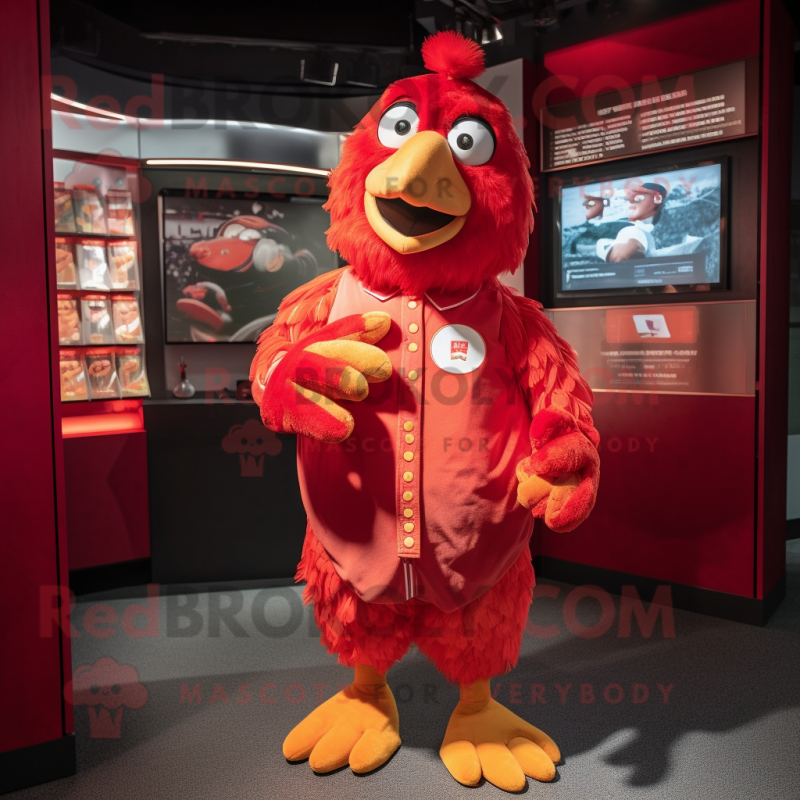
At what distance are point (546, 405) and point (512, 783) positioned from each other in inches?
36.2

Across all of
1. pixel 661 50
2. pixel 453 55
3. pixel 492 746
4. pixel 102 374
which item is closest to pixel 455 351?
pixel 453 55

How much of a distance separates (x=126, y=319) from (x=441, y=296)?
240 cm

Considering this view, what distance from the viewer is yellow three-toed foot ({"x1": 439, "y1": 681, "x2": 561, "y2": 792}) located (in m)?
1.68

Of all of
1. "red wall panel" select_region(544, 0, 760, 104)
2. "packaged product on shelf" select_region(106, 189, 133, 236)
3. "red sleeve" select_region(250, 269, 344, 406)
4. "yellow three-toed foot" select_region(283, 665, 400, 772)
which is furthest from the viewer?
"packaged product on shelf" select_region(106, 189, 133, 236)

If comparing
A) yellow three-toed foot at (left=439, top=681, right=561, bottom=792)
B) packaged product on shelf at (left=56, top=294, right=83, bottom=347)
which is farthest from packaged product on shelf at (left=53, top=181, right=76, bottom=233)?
yellow three-toed foot at (left=439, top=681, right=561, bottom=792)

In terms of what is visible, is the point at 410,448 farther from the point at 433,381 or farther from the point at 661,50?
the point at 661,50

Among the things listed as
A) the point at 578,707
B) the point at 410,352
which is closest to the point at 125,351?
the point at 410,352

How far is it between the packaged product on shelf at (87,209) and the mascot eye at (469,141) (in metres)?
2.45

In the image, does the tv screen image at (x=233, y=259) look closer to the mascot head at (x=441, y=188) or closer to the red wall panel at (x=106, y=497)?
the red wall panel at (x=106, y=497)

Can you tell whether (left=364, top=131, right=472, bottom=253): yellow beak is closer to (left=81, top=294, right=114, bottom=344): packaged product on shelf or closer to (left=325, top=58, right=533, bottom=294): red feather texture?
(left=325, top=58, right=533, bottom=294): red feather texture

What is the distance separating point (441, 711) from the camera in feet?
6.70

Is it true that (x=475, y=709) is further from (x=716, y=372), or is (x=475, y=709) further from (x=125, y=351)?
(x=125, y=351)

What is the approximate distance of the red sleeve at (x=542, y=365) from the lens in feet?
5.15

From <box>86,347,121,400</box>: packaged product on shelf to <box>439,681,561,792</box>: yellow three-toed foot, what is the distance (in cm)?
240
